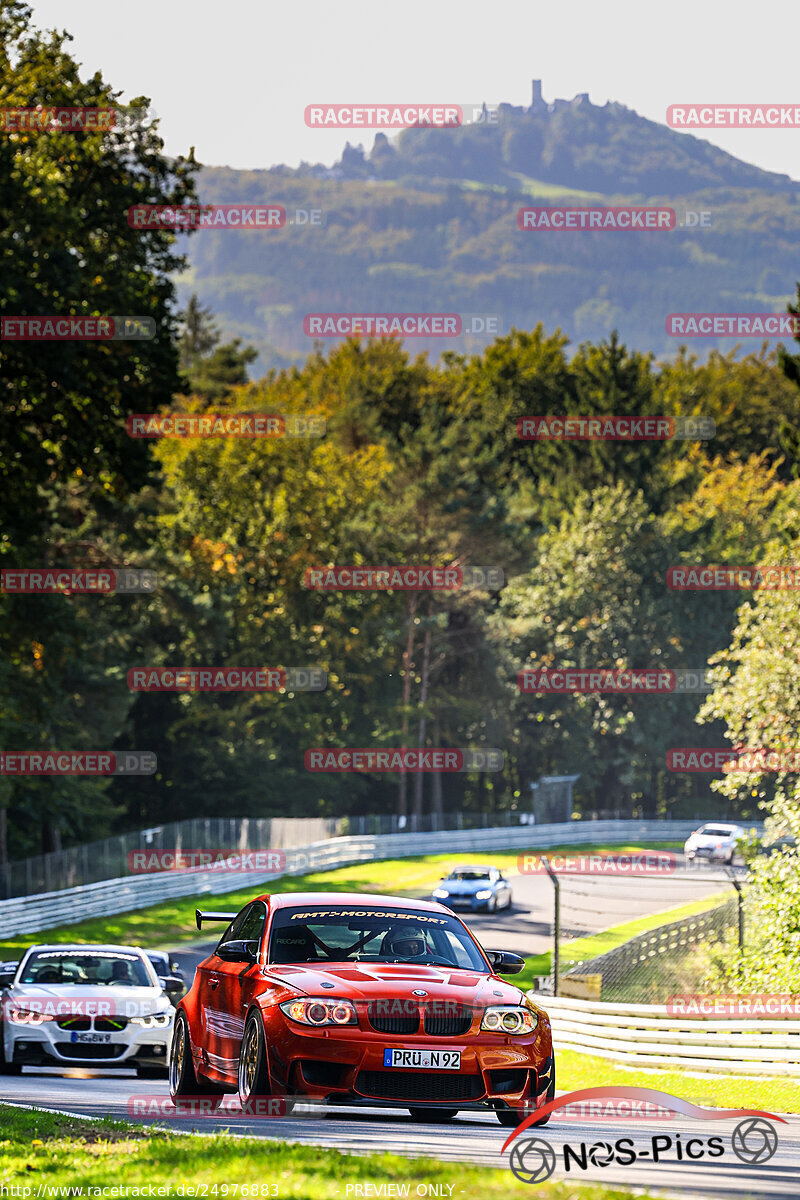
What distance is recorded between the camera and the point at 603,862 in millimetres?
55281

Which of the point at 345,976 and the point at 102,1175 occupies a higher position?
the point at 345,976

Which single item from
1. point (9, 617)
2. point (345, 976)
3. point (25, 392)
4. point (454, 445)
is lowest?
point (345, 976)

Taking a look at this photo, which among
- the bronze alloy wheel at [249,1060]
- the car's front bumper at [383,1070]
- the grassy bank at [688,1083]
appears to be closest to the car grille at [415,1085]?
the car's front bumper at [383,1070]

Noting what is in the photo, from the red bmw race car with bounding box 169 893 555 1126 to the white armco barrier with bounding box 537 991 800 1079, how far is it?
7152 millimetres

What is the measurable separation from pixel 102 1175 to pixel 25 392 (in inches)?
792

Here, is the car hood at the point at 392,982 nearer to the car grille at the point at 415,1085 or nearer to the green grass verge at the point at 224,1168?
the car grille at the point at 415,1085

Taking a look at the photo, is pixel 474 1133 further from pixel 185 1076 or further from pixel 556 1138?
pixel 185 1076

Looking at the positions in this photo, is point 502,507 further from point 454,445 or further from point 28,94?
point 28,94

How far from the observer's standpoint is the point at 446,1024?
859cm

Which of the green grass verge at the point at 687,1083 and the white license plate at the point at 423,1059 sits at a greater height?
the white license plate at the point at 423,1059

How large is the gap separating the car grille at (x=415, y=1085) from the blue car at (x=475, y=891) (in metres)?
31.5

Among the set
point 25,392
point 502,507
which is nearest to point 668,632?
point 502,507

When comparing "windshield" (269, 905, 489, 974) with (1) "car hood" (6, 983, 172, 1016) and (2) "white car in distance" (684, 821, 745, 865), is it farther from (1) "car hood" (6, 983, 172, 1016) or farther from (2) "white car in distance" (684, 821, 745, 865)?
(2) "white car in distance" (684, 821, 745, 865)

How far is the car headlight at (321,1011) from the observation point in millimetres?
8555
